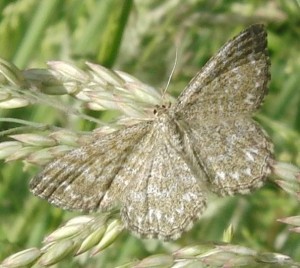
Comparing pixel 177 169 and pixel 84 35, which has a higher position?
pixel 84 35

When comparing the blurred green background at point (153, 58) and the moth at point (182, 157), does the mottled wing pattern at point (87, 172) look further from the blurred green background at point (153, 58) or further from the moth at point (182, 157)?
the blurred green background at point (153, 58)

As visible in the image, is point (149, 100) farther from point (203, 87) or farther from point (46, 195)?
point (46, 195)

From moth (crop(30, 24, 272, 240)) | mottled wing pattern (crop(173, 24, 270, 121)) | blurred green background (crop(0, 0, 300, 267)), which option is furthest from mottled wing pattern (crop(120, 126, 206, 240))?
blurred green background (crop(0, 0, 300, 267))

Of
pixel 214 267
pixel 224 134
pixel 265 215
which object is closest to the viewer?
pixel 214 267

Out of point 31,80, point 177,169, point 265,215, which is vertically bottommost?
point 265,215

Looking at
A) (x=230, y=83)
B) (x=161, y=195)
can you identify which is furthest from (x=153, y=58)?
(x=161, y=195)

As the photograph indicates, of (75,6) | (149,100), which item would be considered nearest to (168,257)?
(149,100)
